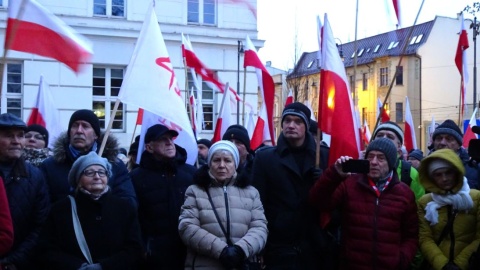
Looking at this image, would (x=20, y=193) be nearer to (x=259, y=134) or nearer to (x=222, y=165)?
(x=222, y=165)

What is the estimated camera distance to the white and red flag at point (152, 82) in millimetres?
5992

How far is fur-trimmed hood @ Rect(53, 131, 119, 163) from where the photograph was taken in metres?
5.48

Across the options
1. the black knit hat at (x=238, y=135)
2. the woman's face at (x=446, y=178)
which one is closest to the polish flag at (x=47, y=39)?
the black knit hat at (x=238, y=135)

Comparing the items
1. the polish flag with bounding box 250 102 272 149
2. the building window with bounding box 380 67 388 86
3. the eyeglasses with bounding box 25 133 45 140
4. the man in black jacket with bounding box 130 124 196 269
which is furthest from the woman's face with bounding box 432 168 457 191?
the building window with bounding box 380 67 388 86

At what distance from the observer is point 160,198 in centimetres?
561

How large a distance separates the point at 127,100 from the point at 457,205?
290 cm

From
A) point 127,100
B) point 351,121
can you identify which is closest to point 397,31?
point 351,121

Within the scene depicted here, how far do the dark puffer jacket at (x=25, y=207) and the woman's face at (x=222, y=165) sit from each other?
1.33 metres

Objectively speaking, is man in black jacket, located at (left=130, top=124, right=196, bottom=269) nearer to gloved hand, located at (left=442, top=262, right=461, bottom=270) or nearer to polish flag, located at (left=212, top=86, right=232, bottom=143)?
gloved hand, located at (left=442, top=262, right=461, bottom=270)

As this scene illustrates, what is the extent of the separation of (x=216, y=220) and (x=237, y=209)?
0.62 feet

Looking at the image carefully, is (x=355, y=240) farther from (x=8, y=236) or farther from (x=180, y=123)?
(x=8, y=236)

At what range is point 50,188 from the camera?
17.7 ft

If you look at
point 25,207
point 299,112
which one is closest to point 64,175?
point 25,207

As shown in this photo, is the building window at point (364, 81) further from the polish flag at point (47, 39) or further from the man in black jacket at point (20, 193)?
the man in black jacket at point (20, 193)
